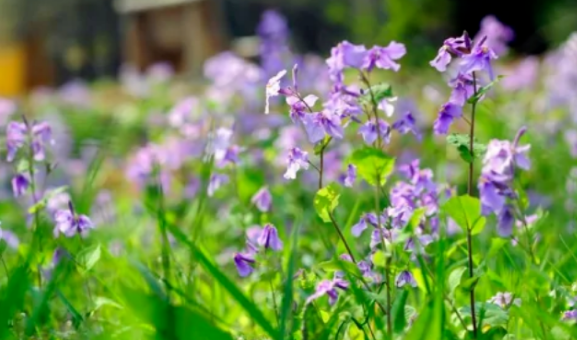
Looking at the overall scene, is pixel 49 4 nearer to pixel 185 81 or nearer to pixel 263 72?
pixel 185 81

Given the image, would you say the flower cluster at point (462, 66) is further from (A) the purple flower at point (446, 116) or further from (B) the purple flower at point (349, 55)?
(B) the purple flower at point (349, 55)

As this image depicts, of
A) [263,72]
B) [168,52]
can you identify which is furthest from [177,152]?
[168,52]

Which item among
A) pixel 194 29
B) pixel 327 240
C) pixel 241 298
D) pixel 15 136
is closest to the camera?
pixel 241 298

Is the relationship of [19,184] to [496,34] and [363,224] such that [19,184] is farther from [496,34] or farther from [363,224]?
[496,34]

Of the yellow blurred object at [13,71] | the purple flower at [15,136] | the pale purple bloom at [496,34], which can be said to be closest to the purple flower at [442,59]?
the purple flower at [15,136]

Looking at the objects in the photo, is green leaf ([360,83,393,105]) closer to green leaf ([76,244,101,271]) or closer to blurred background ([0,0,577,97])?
green leaf ([76,244,101,271])

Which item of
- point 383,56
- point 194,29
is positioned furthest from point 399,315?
point 194,29
